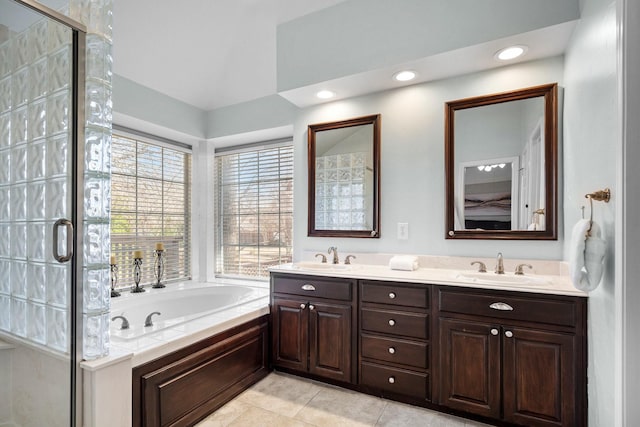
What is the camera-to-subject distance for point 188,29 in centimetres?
265

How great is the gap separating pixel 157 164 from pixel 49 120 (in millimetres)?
1993

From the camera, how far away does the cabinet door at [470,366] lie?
6.01 ft

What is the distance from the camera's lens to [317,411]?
2.03 metres

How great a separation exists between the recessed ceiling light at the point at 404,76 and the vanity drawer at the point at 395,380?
2.01 m

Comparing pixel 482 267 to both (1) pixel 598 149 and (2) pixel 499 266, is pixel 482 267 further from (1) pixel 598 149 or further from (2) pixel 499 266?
(1) pixel 598 149

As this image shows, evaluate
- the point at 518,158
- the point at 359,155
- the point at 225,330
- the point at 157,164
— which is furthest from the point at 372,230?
the point at 157,164

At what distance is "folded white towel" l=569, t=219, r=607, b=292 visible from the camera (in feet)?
4.25

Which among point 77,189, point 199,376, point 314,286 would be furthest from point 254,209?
point 77,189

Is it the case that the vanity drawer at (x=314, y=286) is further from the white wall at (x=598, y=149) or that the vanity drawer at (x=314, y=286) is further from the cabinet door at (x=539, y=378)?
the white wall at (x=598, y=149)

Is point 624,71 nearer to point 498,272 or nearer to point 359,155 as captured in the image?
point 498,272

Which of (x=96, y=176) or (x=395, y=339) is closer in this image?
(x=96, y=176)

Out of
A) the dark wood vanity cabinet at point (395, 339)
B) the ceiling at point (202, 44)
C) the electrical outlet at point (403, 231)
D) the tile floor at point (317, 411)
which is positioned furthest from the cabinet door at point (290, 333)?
the ceiling at point (202, 44)

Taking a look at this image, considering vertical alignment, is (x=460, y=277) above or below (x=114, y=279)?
above

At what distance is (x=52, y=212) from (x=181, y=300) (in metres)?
1.94
